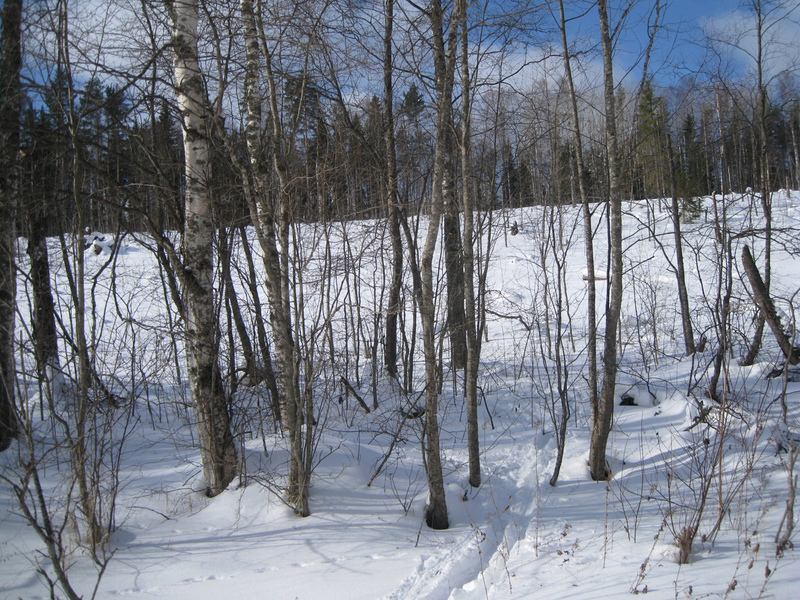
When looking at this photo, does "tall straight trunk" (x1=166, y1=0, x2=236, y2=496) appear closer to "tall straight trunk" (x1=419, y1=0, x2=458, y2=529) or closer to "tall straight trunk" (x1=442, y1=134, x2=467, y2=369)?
"tall straight trunk" (x1=419, y1=0, x2=458, y2=529)

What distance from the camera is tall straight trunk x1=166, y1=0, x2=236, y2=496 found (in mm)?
4648

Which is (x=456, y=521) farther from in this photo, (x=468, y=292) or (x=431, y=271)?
(x=431, y=271)

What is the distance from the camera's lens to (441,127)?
445 cm

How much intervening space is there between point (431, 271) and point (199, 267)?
2495mm

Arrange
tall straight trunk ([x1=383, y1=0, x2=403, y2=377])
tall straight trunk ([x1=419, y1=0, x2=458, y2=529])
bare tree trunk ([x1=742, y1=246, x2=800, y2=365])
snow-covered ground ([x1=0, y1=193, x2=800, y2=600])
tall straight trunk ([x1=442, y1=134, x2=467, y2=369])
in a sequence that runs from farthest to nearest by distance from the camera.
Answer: tall straight trunk ([x1=383, y1=0, x2=403, y2=377]), bare tree trunk ([x1=742, y1=246, x2=800, y2=365]), tall straight trunk ([x1=442, y1=134, x2=467, y2=369]), tall straight trunk ([x1=419, y1=0, x2=458, y2=529]), snow-covered ground ([x1=0, y1=193, x2=800, y2=600])

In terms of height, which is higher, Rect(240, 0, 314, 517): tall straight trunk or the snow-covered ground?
Rect(240, 0, 314, 517): tall straight trunk

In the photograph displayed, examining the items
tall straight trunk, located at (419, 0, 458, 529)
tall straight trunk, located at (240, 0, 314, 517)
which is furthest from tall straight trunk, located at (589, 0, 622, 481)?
tall straight trunk, located at (240, 0, 314, 517)

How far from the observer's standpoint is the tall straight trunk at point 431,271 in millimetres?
4328

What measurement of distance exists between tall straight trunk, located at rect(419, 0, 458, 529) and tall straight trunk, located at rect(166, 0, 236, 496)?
223 centimetres

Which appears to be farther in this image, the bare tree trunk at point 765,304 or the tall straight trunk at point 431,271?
the bare tree trunk at point 765,304

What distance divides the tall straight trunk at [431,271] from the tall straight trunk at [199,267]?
223cm

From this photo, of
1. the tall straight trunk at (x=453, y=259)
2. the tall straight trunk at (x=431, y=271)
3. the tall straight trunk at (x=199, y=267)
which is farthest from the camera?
the tall straight trunk at (x=453, y=259)

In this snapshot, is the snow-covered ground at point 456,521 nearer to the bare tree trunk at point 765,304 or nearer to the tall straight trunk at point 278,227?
the tall straight trunk at point 278,227

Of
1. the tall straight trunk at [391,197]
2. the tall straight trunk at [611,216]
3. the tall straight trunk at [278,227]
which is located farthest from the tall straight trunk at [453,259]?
the tall straight trunk at [278,227]
